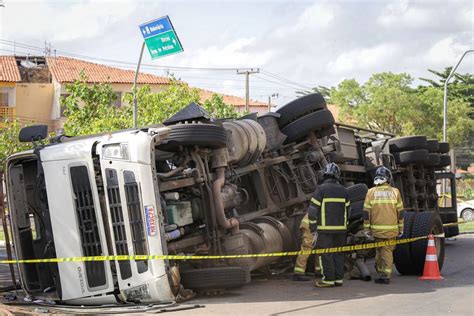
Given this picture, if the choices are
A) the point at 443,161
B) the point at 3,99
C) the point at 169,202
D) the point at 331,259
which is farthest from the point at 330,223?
the point at 3,99

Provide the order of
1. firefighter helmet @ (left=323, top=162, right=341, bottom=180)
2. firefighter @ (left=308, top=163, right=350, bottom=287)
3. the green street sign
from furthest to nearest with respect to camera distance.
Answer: the green street sign
firefighter helmet @ (left=323, top=162, right=341, bottom=180)
firefighter @ (left=308, top=163, right=350, bottom=287)

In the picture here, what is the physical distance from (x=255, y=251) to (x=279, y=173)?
1.95 m

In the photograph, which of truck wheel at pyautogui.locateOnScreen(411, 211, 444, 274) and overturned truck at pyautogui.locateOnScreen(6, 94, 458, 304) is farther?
truck wheel at pyautogui.locateOnScreen(411, 211, 444, 274)

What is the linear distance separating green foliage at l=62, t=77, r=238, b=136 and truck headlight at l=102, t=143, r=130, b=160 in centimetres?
1953

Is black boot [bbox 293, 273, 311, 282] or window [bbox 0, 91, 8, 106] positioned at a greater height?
window [bbox 0, 91, 8, 106]

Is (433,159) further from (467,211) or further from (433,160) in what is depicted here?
(467,211)

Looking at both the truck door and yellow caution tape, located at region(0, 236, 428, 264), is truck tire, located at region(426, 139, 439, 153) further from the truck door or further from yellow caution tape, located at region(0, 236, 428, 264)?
the truck door

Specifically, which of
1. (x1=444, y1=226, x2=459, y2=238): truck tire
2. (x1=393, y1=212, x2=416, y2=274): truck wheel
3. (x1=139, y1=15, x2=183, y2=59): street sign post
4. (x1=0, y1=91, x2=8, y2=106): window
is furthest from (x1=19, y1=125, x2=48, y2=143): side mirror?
(x1=0, y1=91, x2=8, y2=106): window

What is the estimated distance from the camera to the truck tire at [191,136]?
8.92 m

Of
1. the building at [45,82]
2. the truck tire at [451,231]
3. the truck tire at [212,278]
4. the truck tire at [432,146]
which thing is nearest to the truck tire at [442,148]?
the truck tire at [432,146]

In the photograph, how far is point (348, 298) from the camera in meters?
9.08

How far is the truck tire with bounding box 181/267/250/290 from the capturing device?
29.0 ft

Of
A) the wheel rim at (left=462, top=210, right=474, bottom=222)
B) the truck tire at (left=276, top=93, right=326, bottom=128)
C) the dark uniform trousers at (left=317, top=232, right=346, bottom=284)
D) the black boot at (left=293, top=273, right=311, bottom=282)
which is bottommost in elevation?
the wheel rim at (left=462, top=210, right=474, bottom=222)

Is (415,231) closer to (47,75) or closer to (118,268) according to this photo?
(118,268)
